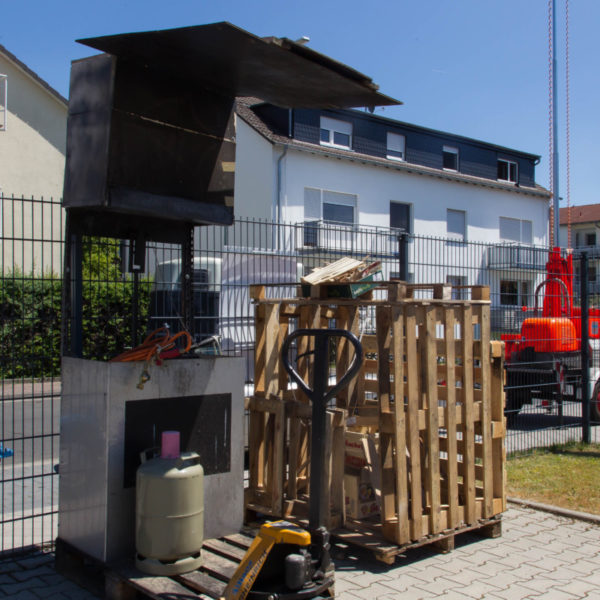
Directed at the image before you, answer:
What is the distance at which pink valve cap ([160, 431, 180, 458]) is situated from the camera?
4137mm

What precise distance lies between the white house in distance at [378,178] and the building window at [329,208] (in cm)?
4

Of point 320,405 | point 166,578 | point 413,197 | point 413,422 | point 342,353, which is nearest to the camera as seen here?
point 320,405

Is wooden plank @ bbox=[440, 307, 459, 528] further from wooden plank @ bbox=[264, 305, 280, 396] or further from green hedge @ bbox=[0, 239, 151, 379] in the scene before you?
green hedge @ bbox=[0, 239, 151, 379]

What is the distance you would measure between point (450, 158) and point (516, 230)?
536 centimetres

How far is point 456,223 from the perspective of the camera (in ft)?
104

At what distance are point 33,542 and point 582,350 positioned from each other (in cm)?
766

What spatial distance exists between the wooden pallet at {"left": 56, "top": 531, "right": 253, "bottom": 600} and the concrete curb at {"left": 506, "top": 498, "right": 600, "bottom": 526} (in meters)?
3.31

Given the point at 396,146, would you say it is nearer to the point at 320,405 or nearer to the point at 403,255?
the point at 403,255

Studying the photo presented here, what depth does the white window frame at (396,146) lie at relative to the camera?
2970cm

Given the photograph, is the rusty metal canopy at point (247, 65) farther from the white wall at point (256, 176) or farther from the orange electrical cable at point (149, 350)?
the white wall at point (256, 176)

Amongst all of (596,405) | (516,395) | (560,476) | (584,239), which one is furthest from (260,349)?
(584,239)

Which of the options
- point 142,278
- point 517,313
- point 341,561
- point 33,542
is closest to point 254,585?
point 341,561

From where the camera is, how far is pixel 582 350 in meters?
9.55

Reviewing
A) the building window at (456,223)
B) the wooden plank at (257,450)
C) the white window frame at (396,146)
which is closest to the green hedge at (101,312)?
the wooden plank at (257,450)
